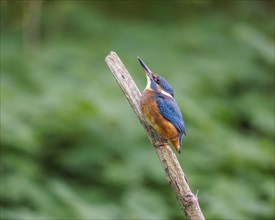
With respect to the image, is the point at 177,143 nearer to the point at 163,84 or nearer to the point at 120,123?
the point at 163,84

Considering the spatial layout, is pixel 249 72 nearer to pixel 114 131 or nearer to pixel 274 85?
pixel 274 85

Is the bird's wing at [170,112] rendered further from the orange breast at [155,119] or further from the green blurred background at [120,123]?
the green blurred background at [120,123]

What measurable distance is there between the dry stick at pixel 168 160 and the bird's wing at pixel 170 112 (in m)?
0.09

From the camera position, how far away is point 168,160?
3055 millimetres

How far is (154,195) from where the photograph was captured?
569cm

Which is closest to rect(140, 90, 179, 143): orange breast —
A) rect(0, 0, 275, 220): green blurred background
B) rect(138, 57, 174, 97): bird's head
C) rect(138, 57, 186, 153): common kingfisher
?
rect(138, 57, 186, 153): common kingfisher

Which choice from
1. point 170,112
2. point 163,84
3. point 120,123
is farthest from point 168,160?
point 120,123

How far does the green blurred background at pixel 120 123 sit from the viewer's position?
5.45 meters

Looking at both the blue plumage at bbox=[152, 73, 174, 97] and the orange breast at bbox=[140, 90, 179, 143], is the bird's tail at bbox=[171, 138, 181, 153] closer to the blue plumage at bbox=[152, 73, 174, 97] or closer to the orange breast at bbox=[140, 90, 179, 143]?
the orange breast at bbox=[140, 90, 179, 143]

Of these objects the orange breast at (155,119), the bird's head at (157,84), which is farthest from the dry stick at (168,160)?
the bird's head at (157,84)

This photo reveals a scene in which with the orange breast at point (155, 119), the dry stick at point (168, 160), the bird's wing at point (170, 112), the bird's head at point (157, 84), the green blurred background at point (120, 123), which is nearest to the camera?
the dry stick at point (168, 160)

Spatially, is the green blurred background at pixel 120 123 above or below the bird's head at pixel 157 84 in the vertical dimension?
above

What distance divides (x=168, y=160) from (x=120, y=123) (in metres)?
2.97

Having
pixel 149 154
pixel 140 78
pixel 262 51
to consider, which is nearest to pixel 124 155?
pixel 149 154
